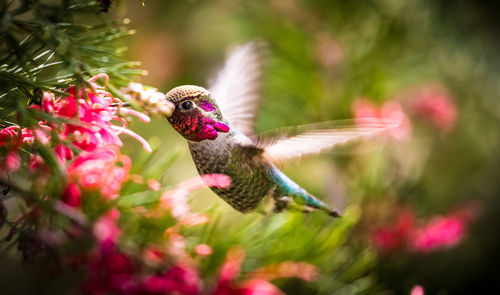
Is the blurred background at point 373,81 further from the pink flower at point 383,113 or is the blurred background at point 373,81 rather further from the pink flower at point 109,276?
the pink flower at point 109,276

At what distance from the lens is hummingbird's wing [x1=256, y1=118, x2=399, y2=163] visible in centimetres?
51

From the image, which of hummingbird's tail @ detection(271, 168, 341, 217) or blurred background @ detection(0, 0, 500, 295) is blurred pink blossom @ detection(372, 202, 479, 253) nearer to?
blurred background @ detection(0, 0, 500, 295)

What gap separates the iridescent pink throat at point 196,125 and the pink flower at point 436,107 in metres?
0.84

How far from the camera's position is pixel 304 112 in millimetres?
1162

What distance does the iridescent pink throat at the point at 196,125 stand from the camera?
45cm

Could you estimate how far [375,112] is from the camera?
3.52ft

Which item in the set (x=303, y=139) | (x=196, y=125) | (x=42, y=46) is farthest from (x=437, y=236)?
(x=42, y=46)

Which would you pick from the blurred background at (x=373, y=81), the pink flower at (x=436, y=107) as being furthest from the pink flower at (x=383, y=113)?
the pink flower at (x=436, y=107)

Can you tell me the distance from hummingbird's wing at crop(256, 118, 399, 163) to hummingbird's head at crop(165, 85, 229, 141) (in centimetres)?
5

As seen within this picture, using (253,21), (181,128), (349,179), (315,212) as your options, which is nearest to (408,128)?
(349,179)

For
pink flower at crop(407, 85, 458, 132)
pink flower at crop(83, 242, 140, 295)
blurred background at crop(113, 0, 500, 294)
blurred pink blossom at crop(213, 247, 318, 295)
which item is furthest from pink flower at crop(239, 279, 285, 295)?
pink flower at crop(407, 85, 458, 132)

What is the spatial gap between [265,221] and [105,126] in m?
0.26

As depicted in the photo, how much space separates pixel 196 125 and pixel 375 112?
0.68m

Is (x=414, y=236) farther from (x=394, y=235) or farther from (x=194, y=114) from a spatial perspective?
(x=194, y=114)
